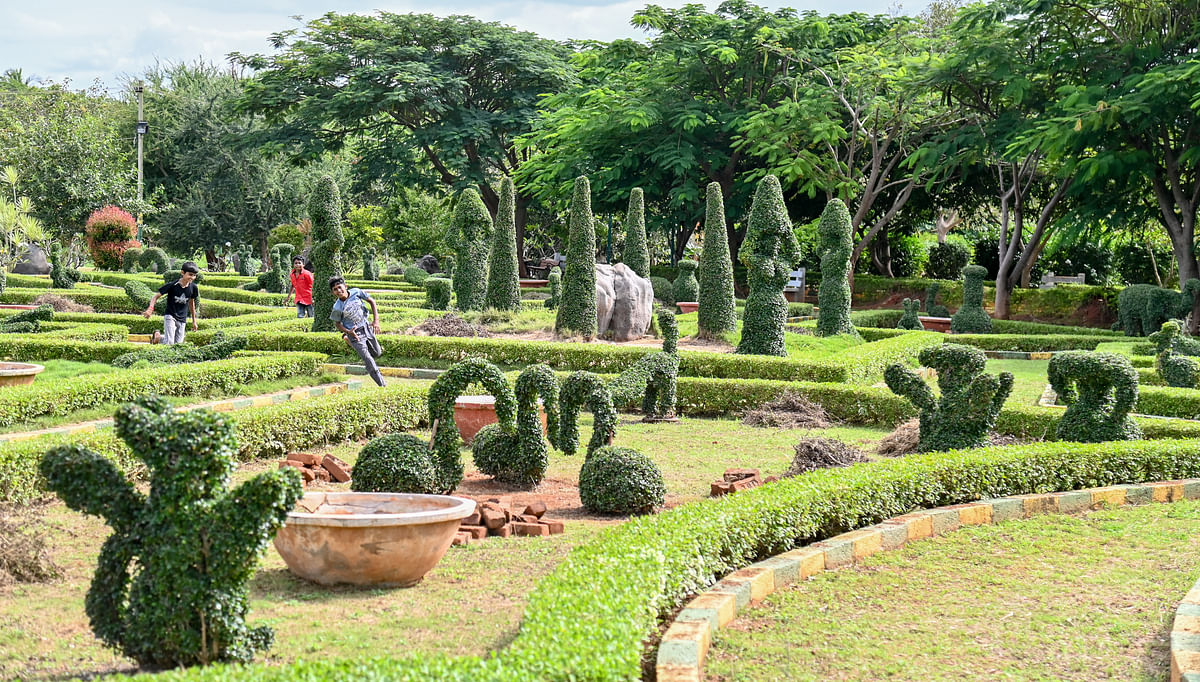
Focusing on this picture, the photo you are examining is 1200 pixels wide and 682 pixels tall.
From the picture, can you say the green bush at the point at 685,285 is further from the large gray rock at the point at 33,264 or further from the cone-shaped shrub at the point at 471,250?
the large gray rock at the point at 33,264

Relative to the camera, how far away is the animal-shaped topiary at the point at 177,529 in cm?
421

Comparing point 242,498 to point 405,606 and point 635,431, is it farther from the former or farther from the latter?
point 635,431

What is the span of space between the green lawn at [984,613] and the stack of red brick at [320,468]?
380 centimetres

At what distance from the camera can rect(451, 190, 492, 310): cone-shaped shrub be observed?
22141 millimetres

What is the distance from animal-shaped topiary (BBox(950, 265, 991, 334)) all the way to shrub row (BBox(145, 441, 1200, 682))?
15.4 meters

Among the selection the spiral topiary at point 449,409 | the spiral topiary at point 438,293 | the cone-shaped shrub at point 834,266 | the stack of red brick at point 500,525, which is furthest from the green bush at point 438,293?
the stack of red brick at point 500,525

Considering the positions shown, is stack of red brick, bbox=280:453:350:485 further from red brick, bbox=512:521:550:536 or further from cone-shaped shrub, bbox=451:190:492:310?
cone-shaped shrub, bbox=451:190:492:310

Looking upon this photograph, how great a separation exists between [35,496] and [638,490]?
4.27 m

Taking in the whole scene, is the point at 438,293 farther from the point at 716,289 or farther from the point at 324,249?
the point at 716,289

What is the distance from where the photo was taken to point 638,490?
25.9 ft

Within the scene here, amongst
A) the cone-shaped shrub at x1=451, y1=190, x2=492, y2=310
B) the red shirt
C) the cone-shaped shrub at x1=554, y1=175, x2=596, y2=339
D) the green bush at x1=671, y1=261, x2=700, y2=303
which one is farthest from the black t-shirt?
the green bush at x1=671, y1=261, x2=700, y2=303

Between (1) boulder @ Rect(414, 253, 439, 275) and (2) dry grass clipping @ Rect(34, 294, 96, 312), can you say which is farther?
(1) boulder @ Rect(414, 253, 439, 275)

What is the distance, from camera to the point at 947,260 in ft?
131

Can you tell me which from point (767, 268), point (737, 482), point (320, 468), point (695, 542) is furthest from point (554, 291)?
point (695, 542)
